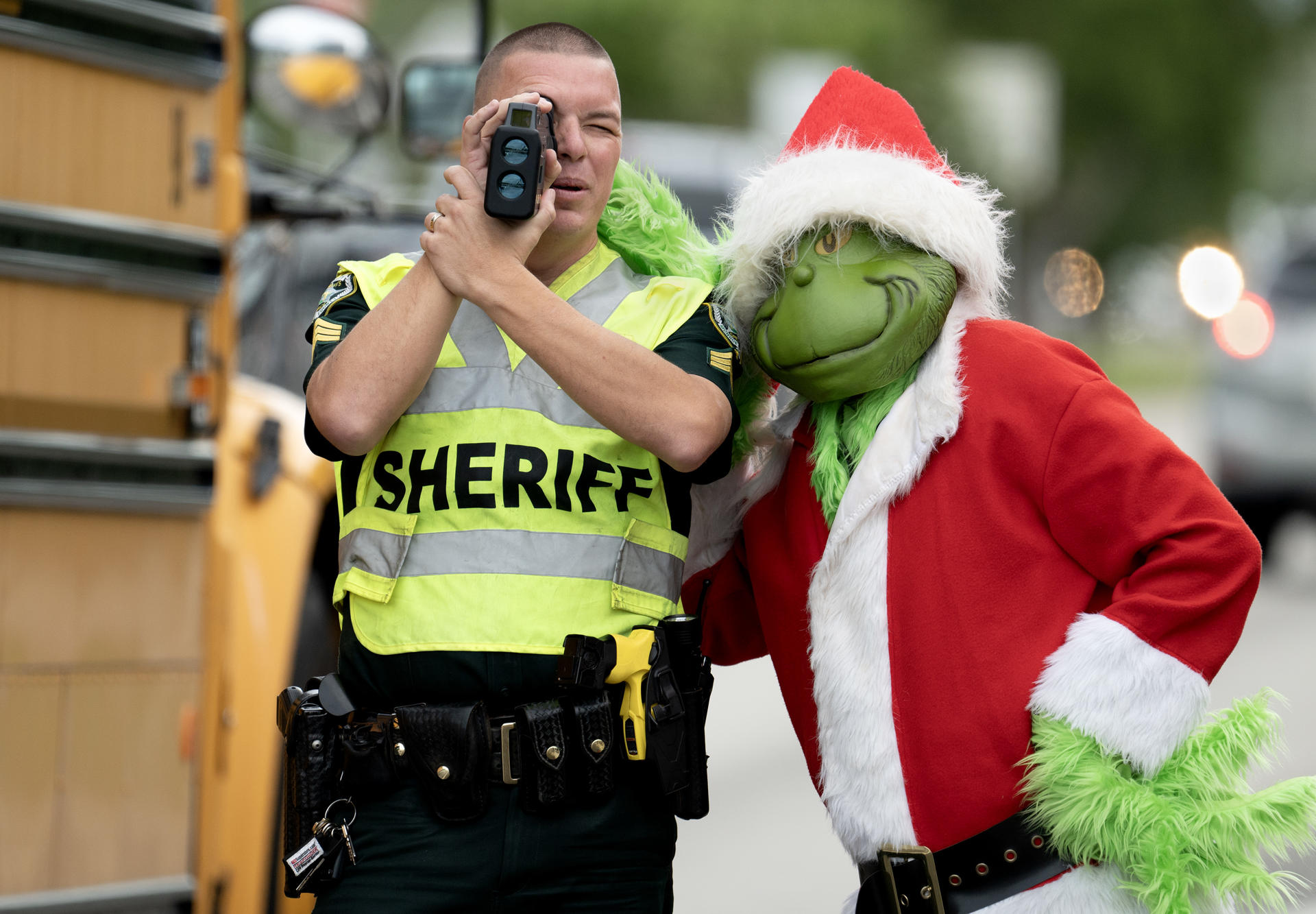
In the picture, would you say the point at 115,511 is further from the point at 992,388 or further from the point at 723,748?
the point at 723,748

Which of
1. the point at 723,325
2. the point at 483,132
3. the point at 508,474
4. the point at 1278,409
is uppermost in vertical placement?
the point at 483,132

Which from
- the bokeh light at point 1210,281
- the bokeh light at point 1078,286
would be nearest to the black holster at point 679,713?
the bokeh light at point 1078,286

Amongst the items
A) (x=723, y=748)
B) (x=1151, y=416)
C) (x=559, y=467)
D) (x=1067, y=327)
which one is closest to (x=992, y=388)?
(x=559, y=467)

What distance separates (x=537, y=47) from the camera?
227 centimetres

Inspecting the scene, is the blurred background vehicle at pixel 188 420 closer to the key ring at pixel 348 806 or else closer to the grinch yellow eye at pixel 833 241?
the grinch yellow eye at pixel 833 241

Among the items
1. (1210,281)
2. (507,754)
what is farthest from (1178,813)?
(1210,281)

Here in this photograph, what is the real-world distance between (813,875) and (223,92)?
3.30 meters

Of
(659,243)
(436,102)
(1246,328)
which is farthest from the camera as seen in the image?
(1246,328)

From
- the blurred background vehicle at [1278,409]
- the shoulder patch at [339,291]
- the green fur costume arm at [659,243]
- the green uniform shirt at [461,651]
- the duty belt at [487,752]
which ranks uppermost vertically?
the green fur costume arm at [659,243]

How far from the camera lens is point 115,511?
9.05 feet

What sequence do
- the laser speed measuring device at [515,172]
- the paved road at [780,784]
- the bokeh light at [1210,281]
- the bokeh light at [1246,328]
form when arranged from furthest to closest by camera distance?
the bokeh light at [1210,281], the bokeh light at [1246,328], the paved road at [780,784], the laser speed measuring device at [515,172]

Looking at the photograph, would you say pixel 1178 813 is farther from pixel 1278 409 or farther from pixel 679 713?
pixel 1278 409

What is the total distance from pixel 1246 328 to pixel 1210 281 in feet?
1.87

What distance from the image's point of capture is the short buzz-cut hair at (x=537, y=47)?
227cm
